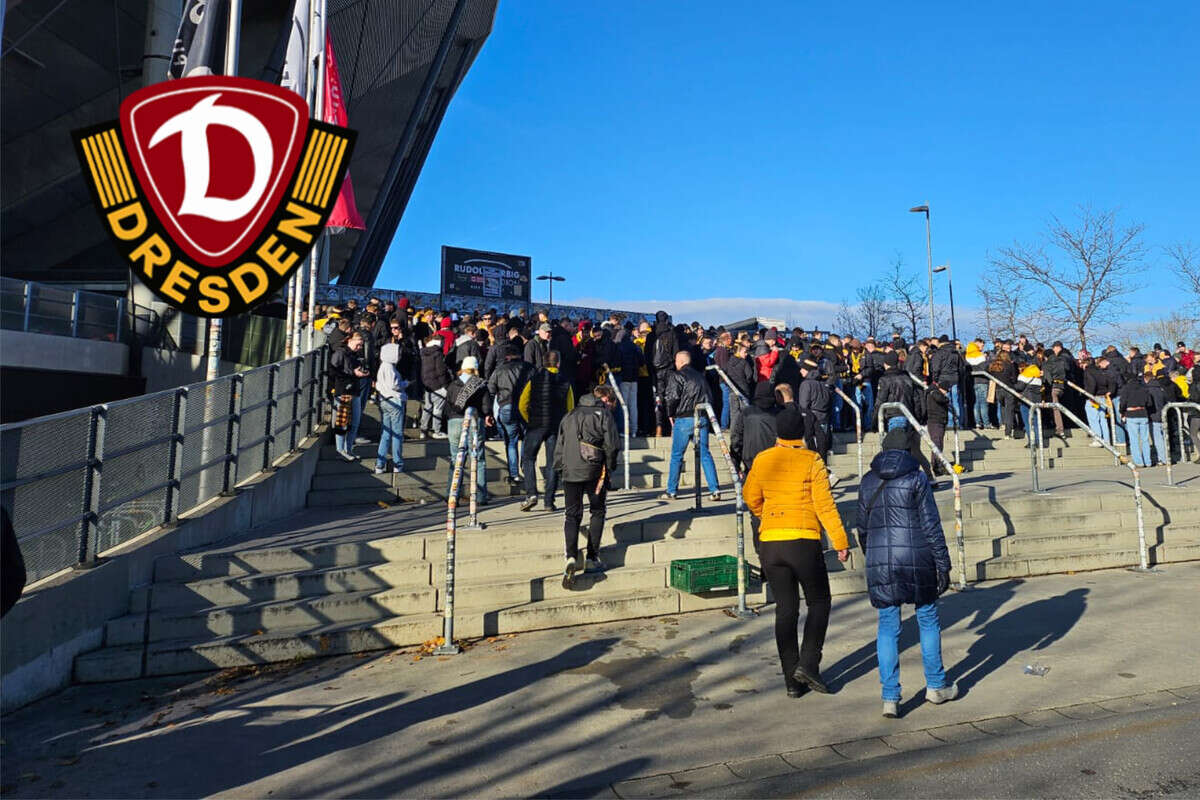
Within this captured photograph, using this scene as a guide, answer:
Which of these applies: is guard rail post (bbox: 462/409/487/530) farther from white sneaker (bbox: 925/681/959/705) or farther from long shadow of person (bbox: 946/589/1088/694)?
long shadow of person (bbox: 946/589/1088/694)

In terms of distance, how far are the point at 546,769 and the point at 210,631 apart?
351 centimetres

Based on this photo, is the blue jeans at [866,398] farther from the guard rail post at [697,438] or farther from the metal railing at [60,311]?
the metal railing at [60,311]

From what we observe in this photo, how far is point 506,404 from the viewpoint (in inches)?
383

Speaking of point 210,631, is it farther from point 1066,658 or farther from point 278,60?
point 278,60

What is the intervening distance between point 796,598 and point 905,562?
0.76 meters

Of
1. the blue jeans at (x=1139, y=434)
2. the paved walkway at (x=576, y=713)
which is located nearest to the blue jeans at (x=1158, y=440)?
the blue jeans at (x=1139, y=434)

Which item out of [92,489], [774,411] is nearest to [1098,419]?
[774,411]

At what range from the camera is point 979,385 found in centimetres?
1598

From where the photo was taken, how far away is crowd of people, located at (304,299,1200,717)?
199 inches

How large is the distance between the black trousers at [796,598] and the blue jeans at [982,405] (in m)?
12.6

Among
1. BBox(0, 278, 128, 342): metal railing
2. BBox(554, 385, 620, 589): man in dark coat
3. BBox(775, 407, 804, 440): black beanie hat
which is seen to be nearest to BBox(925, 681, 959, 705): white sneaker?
BBox(775, 407, 804, 440): black beanie hat

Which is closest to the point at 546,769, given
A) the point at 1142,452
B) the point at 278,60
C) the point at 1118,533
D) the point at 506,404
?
the point at 506,404

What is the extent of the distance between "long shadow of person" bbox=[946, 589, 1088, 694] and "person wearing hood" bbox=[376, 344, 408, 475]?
7.42 m

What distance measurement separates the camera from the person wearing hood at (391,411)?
1045 centimetres
